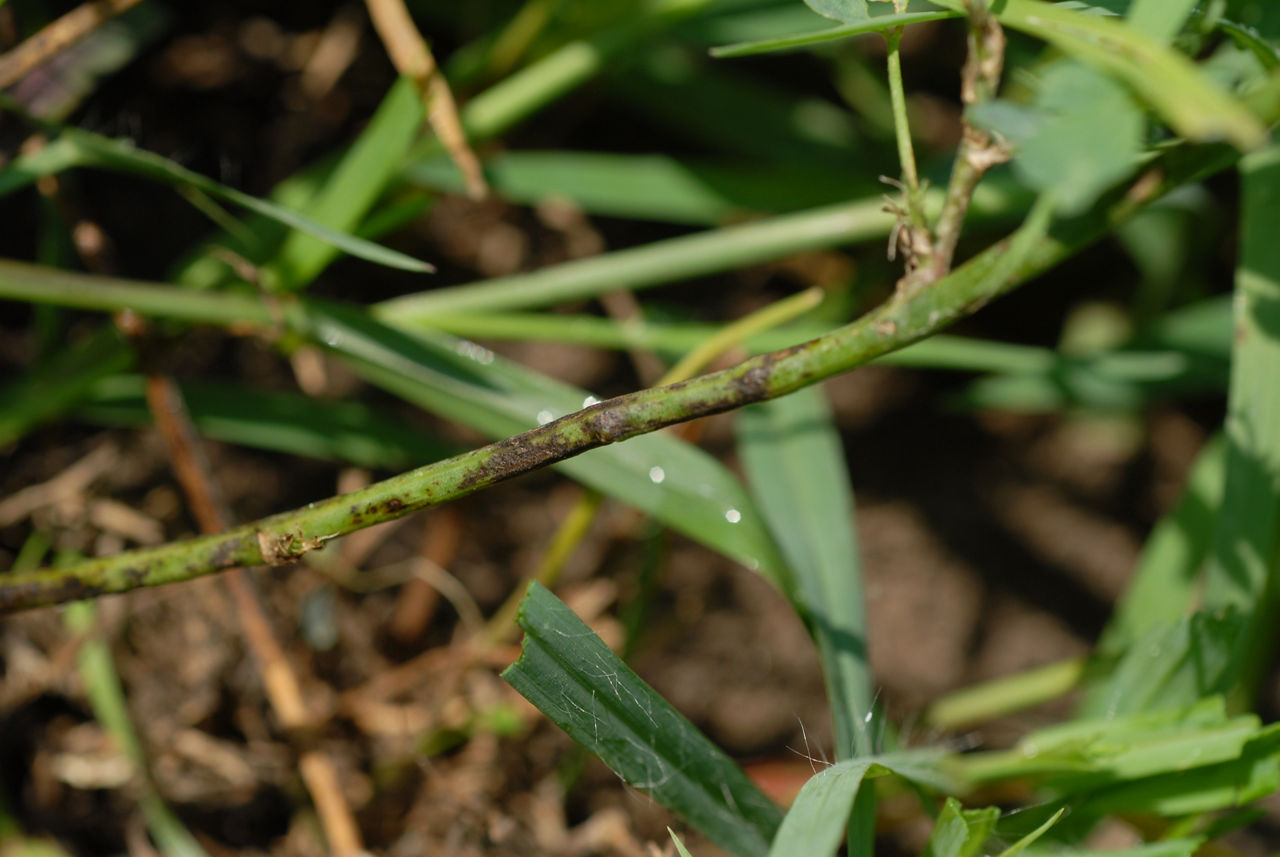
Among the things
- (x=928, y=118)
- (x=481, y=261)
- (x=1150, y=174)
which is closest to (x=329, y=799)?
(x=481, y=261)

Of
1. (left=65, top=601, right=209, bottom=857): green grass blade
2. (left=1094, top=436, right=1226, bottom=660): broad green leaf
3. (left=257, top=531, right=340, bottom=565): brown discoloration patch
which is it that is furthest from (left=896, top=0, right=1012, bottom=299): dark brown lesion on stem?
(left=65, top=601, right=209, bottom=857): green grass blade

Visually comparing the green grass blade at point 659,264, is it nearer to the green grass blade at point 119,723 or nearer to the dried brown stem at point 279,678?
the dried brown stem at point 279,678

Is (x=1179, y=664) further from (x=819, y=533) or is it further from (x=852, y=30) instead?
(x=852, y=30)

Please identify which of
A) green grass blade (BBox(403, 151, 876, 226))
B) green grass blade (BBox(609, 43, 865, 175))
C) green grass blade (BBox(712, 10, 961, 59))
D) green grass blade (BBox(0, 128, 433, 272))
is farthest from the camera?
green grass blade (BBox(609, 43, 865, 175))

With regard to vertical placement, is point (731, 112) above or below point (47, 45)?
below

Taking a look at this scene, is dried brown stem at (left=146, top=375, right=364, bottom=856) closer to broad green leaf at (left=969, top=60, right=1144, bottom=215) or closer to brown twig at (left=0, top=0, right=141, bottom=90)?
brown twig at (left=0, top=0, right=141, bottom=90)

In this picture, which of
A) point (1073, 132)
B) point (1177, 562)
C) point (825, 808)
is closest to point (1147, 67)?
point (1073, 132)
